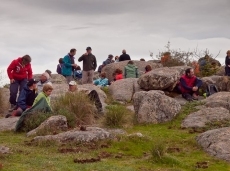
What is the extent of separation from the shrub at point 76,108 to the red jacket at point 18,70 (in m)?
2.87

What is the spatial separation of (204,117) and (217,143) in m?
3.97

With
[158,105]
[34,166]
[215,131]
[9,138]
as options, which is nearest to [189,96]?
[158,105]

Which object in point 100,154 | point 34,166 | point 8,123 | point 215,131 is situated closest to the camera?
point 34,166

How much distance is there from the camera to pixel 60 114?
1664cm

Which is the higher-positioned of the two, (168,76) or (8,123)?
(168,76)

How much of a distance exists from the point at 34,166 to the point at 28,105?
8.58 meters

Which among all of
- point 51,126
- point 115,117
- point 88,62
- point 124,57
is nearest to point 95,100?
point 115,117

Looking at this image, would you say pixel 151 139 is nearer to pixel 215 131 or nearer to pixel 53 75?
pixel 215 131

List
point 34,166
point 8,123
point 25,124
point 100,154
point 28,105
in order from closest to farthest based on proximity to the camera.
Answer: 1. point 34,166
2. point 100,154
3. point 25,124
4. point 8,123
5. point 28,105

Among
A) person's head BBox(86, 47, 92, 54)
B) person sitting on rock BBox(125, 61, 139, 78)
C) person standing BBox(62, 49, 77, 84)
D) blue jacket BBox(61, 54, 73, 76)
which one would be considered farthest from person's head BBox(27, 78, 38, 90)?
person sitting on rock BBox(125, 61, 139, 78)

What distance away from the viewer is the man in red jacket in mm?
20125

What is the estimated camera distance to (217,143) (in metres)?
13.5

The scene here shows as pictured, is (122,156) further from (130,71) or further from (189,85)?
(130,71)

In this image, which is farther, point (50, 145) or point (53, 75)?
point (53, 75)
